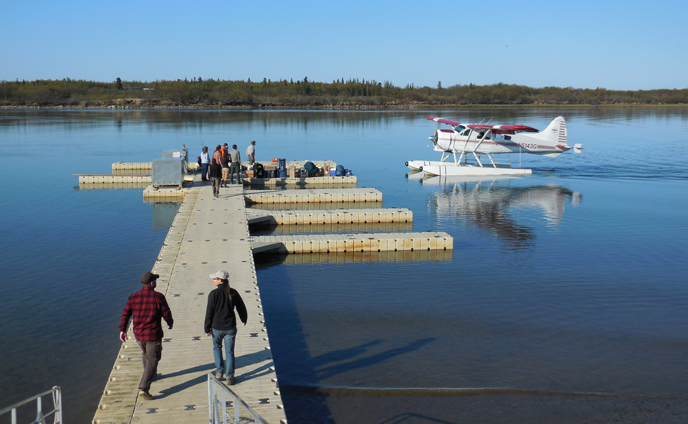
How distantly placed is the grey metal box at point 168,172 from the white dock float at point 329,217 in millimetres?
4776

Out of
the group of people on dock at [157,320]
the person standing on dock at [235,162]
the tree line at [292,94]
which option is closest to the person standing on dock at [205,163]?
the person standing on dock at [235,162]

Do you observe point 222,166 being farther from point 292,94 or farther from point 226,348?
point 292,94

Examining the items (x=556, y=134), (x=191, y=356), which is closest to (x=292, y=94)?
(x=556, y=134)

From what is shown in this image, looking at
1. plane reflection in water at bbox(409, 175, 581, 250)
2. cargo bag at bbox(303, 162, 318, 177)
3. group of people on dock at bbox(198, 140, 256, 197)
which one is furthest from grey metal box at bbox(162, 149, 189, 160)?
plane reflection in water at bbox(409, 175, 581, 250)

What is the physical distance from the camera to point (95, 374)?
25.2 ft

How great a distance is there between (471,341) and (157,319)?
191 inches

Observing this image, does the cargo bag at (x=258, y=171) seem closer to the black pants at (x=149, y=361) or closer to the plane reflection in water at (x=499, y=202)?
the plane reflection in water at (x=499, y=202)

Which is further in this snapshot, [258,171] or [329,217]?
[258,171]

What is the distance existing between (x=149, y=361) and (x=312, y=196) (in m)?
13.8

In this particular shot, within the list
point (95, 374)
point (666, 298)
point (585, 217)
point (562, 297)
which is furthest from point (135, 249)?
point (585, 217)

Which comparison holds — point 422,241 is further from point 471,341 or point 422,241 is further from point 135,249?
point 135,249

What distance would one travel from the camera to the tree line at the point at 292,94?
123 meters

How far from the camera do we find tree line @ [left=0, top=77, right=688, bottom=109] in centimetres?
12262

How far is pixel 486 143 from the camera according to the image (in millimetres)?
28859
